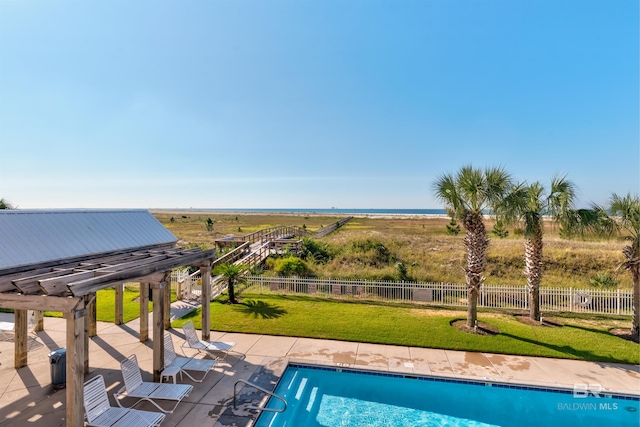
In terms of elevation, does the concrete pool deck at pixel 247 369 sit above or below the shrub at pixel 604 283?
below

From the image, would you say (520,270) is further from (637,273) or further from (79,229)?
(79,229)

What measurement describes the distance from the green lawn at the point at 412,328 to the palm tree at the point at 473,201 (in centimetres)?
151

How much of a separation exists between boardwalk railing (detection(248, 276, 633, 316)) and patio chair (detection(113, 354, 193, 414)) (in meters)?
9.88

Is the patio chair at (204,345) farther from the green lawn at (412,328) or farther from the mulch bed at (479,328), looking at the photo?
the mulch bed at (479,328)

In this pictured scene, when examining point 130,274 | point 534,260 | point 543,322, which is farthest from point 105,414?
point 543,322

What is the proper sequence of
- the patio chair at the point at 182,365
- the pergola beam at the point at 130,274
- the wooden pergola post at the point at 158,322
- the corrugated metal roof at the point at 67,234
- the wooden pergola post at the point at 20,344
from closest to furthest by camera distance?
the pergola beam at the point at 130,274, the corrugated metal roof at the point at 67,234, the wooden pergola post at the point at 158,322, the patio chair at the point at 182,365, the wooden pergola post at the point at 20,344

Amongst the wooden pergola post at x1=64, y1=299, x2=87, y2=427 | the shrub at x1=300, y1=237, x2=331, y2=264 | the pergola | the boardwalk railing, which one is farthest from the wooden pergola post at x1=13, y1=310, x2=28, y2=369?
the shrub at x1=300, y1=237, x2=331, y2=264

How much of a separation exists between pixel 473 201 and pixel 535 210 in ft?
9.08

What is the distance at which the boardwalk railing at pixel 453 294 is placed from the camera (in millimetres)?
13781

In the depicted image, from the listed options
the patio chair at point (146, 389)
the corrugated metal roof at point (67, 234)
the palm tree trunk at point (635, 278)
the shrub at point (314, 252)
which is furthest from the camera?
the shrub at point (314, 252)

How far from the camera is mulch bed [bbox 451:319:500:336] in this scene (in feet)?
36.5

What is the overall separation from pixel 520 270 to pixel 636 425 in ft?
48.0

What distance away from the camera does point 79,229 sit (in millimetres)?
7988

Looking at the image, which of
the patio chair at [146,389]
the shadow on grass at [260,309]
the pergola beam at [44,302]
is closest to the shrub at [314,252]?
the shadow on grass at [260,309]
